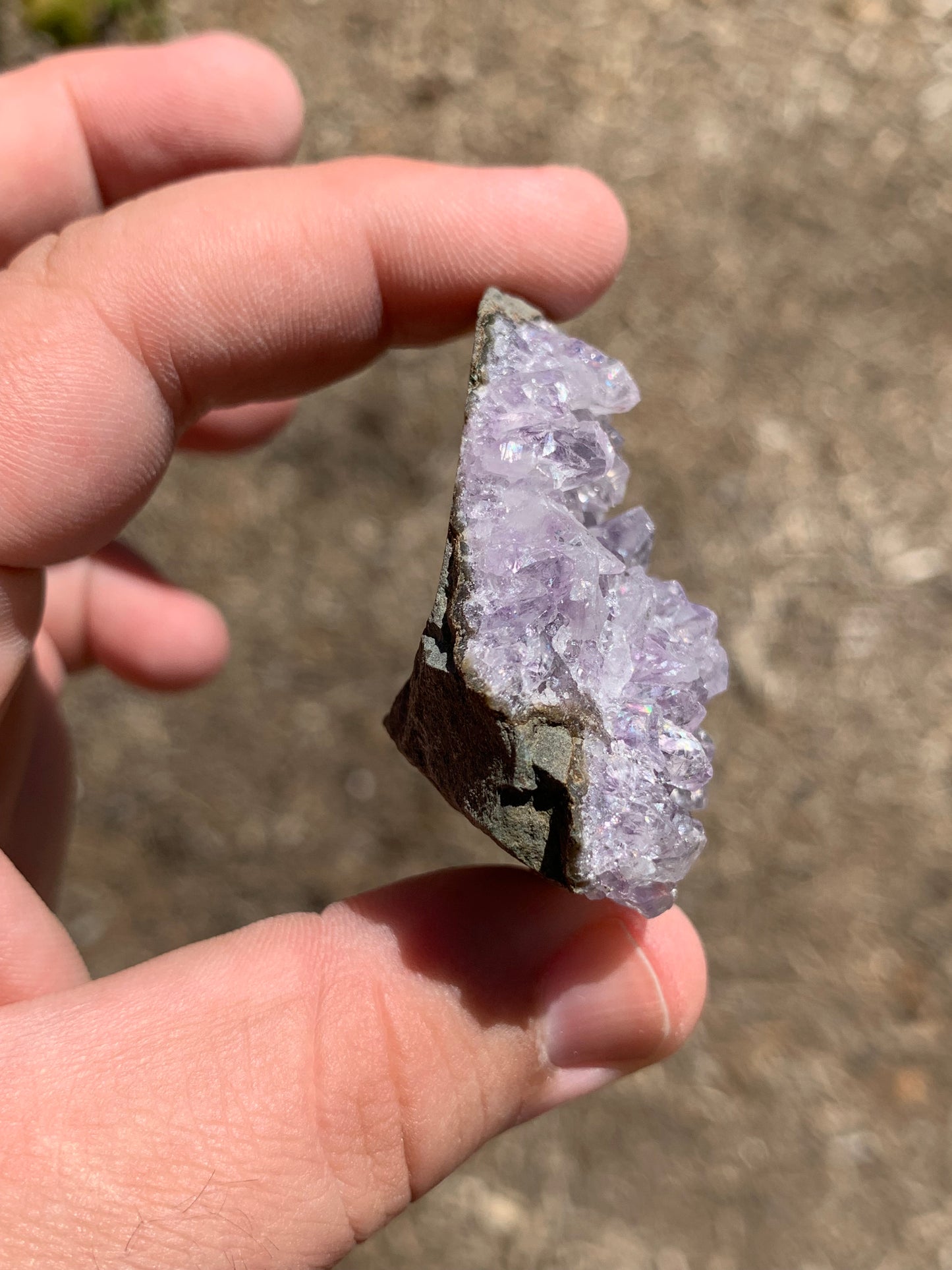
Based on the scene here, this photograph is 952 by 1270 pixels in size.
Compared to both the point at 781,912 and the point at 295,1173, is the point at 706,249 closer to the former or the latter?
the point at 781,912

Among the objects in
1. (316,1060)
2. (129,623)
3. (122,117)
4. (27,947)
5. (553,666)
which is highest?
(122,117)

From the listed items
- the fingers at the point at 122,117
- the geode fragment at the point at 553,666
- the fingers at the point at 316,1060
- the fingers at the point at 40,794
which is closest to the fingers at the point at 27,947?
the fingers at the point at 316,1060

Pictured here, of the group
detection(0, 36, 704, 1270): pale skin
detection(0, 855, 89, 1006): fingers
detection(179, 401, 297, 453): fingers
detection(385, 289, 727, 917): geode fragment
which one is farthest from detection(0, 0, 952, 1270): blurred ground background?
detection(385, 289, 727, 917): geode fragment

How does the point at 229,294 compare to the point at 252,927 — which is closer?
the point at 252,927

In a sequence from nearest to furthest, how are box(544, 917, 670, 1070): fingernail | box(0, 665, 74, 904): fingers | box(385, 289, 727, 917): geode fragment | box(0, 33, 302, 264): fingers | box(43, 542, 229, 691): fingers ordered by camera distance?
box(385, 289, 727, 917): geode fragment < box(544, 917, 670, 1070): fingernail < box(0, 665, 74, 904): fingers < box(0, 33, 302, 264): fingers < box(43, 542, 229, 691): fingers

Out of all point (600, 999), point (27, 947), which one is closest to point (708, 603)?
point (600, 999)

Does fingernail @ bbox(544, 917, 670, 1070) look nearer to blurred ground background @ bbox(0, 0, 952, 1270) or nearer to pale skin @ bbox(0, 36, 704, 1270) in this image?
pale skin @ bbox(0, 36, 704, 1270)

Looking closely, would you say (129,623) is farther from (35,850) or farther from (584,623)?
(584,623)

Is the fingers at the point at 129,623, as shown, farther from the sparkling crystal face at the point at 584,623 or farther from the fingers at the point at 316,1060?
the sparkling crystal face at the point at 584,623
